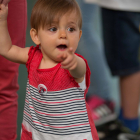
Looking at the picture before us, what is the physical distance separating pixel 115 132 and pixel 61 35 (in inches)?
44.3

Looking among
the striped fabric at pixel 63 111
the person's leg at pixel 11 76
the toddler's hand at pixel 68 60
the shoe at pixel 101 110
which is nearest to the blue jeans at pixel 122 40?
the shoe at pixel 101 110

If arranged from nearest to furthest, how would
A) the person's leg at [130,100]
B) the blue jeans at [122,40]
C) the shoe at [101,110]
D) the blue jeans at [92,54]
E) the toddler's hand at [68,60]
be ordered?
the toddler's hand at [68,60], the blue jeans at [122,40], the person's leg at [130,100], the shoe at [101,110], the blue jeans at [92,54]

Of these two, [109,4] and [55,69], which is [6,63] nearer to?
[55,69]

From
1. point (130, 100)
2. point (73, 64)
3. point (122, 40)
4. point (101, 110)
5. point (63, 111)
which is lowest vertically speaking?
point (101, 110)

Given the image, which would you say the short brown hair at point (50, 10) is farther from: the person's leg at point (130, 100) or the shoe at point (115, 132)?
the shoe at point (115, 132)

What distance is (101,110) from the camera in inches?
78.2

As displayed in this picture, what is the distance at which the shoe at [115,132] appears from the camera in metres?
1.71

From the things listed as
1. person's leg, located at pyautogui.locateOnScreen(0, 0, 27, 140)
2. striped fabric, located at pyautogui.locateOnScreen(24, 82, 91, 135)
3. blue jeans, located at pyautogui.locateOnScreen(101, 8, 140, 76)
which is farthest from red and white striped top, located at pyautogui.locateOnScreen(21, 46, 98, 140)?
blue jeans, located at pyautogui.locateOnScreen(101, 8, 140, 76)

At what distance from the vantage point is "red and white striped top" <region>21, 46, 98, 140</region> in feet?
2.91

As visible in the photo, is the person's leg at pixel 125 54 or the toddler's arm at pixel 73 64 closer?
the toddler's arm at pixel 73 64

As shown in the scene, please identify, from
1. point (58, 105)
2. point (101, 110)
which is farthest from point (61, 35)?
point (101, 110)

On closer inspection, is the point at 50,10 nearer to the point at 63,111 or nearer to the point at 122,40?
the point at 63,111

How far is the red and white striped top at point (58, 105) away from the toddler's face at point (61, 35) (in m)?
0.06

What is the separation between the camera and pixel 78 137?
→ 902 millimetres
